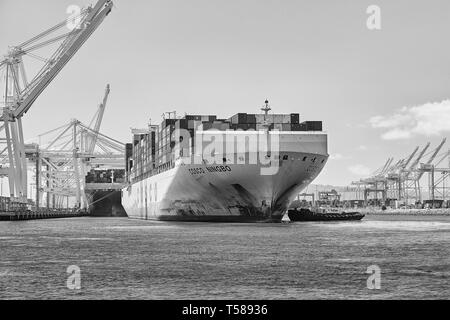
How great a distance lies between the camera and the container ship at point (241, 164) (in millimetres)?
69750

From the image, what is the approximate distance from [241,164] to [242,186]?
8.62 feet

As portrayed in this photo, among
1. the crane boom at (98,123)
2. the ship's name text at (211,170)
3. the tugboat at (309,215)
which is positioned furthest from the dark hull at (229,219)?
the crane boom at (98,123)

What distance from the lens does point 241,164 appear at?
228 feet

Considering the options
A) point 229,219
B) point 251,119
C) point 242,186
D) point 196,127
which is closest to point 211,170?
point 242,186

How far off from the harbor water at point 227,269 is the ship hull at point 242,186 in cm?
1905

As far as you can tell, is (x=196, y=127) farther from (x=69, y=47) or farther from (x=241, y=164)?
(x=69, y=47)

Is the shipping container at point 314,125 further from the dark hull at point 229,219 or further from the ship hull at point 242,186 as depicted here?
the dark hull at point 229,219

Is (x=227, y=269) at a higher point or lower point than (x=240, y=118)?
lower

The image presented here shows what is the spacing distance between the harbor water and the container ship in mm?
19166

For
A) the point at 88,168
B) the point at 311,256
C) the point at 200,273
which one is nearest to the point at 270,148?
the point at 311,256

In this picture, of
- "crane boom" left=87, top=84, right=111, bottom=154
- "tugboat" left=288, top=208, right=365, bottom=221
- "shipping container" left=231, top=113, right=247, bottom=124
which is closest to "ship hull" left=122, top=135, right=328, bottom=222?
"shipping container" left=231, top=113, right=247, bottom=124

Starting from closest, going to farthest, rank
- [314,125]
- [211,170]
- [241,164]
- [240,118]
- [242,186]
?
[241,164], [242,186], [211,170], [314,125], [240,118]
